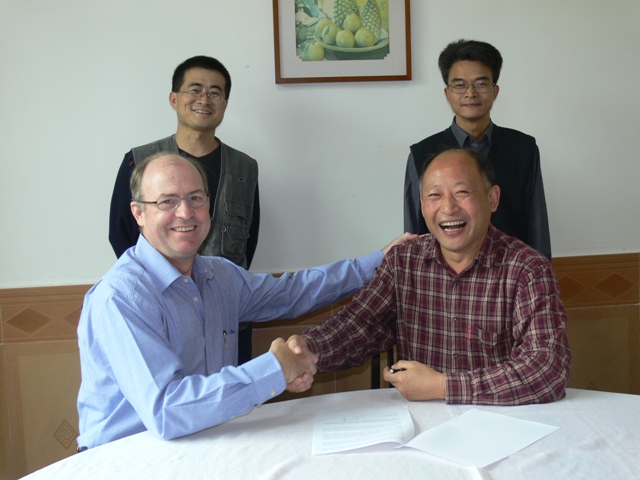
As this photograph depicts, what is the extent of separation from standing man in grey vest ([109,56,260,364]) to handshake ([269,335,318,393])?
91 cm

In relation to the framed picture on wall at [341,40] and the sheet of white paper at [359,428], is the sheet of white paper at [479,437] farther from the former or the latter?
the framed picture on wall at [341,40]

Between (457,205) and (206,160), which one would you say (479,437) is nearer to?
(457,205)

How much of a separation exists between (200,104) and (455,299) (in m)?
1.32

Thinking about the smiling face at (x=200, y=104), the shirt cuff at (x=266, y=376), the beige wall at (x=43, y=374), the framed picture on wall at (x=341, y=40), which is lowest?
the beige wall at (x=43, y=374)

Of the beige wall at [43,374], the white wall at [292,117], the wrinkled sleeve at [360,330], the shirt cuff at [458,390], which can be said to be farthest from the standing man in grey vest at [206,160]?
the shirt cuff at [458,390]

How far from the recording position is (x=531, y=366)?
1.54m

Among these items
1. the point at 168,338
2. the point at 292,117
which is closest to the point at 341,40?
the point at 292,117

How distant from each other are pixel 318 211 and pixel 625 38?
1.84 metres

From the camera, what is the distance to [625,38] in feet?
9.87

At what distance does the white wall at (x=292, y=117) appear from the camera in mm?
2744

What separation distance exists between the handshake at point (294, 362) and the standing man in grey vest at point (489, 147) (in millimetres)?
1035

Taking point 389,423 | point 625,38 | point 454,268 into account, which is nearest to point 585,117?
point 625,38

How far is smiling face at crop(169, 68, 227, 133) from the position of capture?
239cm

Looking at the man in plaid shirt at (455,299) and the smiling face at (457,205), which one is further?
the smiling face at (457,205)
